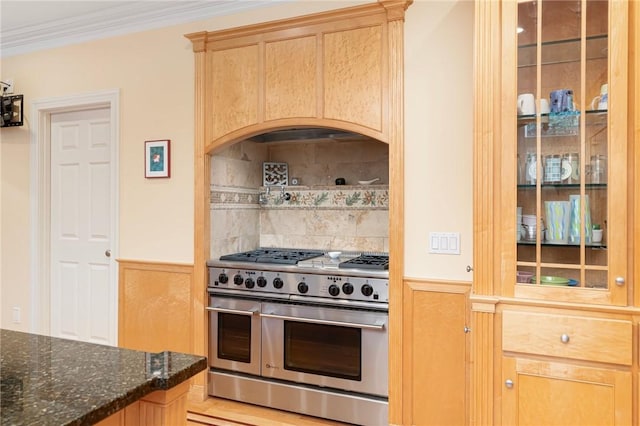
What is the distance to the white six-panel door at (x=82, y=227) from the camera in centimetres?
367

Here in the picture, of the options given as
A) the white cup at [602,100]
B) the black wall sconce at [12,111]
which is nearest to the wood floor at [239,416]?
the white cup at [602,100]

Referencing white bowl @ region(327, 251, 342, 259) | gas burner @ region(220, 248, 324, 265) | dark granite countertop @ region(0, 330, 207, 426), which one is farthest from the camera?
white bowl @ region(327, 251, 342, 259)

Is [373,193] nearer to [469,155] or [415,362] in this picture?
[469,155]

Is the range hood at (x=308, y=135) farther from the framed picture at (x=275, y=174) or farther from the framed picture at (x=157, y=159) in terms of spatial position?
the framed picture at (x=157, y=159)

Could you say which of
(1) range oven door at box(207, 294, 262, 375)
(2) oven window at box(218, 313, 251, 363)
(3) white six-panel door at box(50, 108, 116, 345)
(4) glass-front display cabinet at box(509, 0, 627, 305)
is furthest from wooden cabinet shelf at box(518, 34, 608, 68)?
(3) white six-panel door at box(50, 108, 116, 345)

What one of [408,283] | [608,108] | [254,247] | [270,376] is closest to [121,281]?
[254,247]

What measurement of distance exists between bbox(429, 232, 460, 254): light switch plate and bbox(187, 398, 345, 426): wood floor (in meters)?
1.25

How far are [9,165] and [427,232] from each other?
3.71 m

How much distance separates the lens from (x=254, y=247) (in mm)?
3625

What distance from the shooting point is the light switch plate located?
2.48 m

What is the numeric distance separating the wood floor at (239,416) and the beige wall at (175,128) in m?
1.01

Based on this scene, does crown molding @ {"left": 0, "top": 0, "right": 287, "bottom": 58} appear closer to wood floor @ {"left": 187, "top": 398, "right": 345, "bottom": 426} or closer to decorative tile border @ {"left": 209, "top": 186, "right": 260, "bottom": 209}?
decorative tile border @ {"left": 209, "top": 186, "right": 260, "bottom": 209}

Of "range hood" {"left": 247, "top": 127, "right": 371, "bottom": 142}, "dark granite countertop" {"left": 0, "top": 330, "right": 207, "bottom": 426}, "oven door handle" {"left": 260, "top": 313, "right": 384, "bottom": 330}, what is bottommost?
"oven door handle" {"left": 260, "top": 313, "right": 384, "bottom": 330}

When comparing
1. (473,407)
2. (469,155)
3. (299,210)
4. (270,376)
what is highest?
(469,155)
